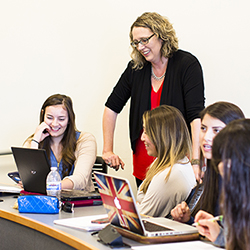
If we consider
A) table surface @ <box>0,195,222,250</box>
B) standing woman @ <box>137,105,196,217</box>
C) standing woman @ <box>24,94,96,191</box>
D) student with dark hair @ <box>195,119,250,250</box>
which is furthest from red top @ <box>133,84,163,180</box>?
student with dark hair @ <box>195,119,250,250</box>

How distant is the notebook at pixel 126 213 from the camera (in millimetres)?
1354

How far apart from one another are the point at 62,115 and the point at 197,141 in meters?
0.87

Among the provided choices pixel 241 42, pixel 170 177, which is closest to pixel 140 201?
pixel 170 177

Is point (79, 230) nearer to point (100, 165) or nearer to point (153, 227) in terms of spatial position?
point (153, 227)

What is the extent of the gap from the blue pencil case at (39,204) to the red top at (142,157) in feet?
2.96

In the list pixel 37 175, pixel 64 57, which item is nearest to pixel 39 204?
pixel 37 175

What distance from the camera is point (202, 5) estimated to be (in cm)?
310

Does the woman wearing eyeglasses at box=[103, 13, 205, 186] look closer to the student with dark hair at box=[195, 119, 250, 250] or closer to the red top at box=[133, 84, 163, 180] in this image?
the red top at box=[133, 84, 163, 180]

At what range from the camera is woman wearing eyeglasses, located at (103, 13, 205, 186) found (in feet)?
8.24

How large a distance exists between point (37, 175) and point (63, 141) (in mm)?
627

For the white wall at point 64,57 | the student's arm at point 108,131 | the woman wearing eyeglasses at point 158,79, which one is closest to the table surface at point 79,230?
the woman wearing eyeglasses at point 158,79

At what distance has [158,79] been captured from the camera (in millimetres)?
2646

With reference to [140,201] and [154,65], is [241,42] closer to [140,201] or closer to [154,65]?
[154,65]

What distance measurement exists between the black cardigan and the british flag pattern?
3.68 ft
